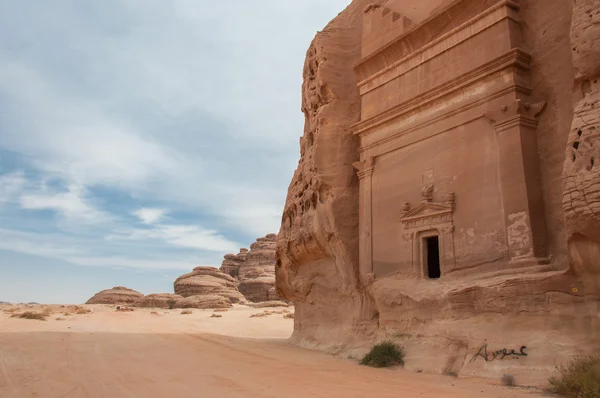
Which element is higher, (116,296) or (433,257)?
(116,296)

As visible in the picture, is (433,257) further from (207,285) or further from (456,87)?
(207,285)

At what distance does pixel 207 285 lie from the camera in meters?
59.0

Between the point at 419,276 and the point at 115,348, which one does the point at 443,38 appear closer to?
the point at 419,276

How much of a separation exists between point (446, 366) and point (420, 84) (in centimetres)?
763

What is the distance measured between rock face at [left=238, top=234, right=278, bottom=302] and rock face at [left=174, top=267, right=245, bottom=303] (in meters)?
2.90

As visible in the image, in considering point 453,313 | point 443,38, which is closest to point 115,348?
point 453,313

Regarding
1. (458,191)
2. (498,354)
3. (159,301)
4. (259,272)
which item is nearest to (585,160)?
(458,191)

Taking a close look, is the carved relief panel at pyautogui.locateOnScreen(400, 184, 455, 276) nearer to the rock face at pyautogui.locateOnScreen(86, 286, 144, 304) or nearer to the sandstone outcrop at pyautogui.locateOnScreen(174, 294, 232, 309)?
the sandstone outcrop at pyautogui.locateOnScreen(174, 294, 232, 309)

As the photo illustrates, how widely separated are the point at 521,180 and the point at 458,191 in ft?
5.61

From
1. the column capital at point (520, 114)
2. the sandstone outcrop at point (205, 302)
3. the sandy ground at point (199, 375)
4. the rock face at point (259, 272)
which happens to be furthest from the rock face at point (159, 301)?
the column capital at point (520, 114)

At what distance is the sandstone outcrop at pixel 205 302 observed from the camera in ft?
161

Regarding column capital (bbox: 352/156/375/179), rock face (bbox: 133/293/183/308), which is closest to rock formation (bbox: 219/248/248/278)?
rock face (bbox: 133/293/183/308)

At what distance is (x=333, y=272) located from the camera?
15.6 metres

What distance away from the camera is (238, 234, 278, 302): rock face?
6209 cm
